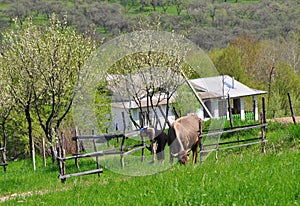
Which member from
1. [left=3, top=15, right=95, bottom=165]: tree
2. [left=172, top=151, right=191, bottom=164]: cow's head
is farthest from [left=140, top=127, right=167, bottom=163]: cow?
[left=3, top=15, right=95, bottom=165]: tree

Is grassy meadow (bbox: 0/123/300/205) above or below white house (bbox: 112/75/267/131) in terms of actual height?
below

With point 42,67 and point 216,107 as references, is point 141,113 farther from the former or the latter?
point 42,67

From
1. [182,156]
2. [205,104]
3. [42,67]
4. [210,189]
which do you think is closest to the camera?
[210,189]

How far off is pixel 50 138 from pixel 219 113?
9.43 m

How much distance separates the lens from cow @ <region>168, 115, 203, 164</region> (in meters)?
14.1

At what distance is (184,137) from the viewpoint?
14.7 meters

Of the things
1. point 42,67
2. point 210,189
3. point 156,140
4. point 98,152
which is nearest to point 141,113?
point 156,140

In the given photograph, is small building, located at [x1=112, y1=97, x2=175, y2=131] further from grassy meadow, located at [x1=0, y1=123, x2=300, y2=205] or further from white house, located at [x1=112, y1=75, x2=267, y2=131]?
grassy meadow, located at [x1=0, y1=123, x2=300, y2=205]

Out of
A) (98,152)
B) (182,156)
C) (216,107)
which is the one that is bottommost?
(182,156)

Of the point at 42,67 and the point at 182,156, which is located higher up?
the point at 42,67

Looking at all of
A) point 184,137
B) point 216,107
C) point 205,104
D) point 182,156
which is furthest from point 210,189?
point 205,104

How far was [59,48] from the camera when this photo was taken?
68.7 feet

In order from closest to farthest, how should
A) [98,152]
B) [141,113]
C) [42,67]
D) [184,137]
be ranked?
[98,152]
[184,137]
[141,113]
[42,67]

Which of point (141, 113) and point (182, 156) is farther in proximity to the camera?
point (141, 113)
